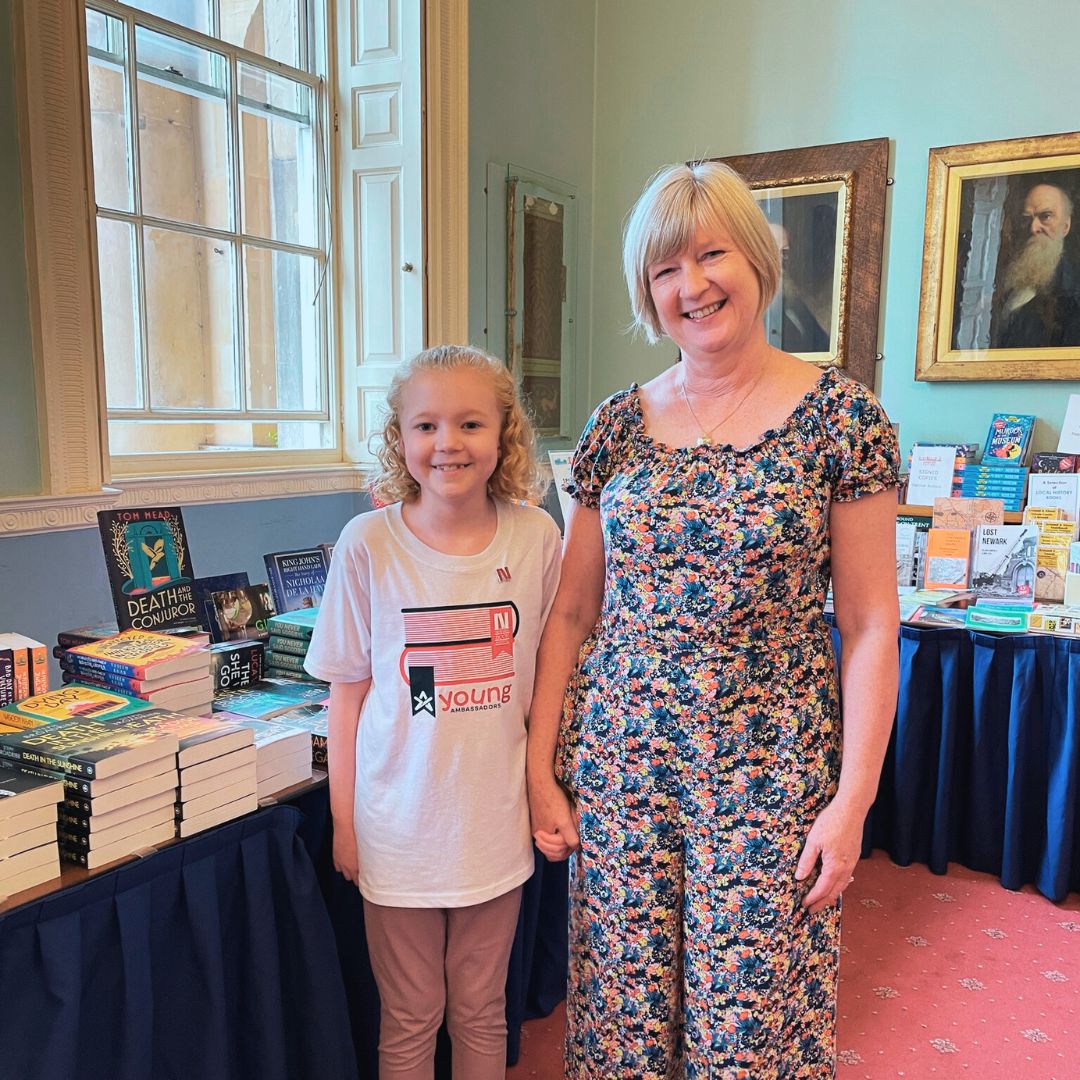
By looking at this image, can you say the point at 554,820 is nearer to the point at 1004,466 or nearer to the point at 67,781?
the point at 67,781

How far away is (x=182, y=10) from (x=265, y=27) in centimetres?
34

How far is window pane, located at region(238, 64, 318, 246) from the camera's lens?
3105 mm

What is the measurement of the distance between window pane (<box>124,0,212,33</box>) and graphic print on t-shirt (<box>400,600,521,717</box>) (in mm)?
2372

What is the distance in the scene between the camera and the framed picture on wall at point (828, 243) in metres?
3.54

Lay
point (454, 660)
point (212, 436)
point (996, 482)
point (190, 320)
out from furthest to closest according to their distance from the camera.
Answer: point (996, 482)
point (212, 436)
point (190, 320)
point (454, 660)

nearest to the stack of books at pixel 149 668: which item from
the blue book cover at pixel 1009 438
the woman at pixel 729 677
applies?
the woman at pixel 729 677

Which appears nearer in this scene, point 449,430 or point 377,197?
point 449,430

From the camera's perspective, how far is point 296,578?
→ 2035 millimetres

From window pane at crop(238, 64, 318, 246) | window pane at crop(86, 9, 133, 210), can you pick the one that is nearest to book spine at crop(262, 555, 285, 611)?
window pane at crop(86, 9, 133, 210)

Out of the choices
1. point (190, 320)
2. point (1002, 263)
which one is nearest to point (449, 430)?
point (190, 320)

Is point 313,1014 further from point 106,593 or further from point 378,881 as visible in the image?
point 106,593

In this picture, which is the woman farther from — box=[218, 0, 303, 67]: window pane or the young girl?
box=[218, 0, 303, 67]: window pane

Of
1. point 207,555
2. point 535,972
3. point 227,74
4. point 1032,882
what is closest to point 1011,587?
point 1032,882

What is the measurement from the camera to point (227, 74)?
2998 millimetres
